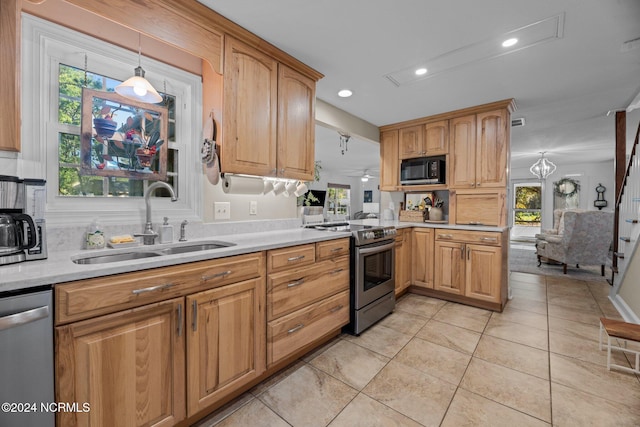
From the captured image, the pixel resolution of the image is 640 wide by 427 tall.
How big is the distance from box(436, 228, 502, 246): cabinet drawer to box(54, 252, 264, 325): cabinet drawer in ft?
8.50

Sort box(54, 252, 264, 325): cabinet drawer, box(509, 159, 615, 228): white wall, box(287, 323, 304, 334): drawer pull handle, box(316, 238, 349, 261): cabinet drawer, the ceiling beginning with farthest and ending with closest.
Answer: box(509, 159, 615, 228): white wall < box(316, 238, 349, 261): cabinet drawer < box(287, 323, 304, 334): drawer pull handle < the ceiling < box(54, 252, 264, 325): cabinet drawer

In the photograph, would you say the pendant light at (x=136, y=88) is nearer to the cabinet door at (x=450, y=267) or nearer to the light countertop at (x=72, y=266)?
the light countertop at (x=72, y=266)

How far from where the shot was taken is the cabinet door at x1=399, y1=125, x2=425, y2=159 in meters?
3.78

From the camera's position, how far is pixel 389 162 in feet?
13.4

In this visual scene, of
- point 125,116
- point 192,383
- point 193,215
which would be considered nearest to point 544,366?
point 192,383

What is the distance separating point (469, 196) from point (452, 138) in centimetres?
77

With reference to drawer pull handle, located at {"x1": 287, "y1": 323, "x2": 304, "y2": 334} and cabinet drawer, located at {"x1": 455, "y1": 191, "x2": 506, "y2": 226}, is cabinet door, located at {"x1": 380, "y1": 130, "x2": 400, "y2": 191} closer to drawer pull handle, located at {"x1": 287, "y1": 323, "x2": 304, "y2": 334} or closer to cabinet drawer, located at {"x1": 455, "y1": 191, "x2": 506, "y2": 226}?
cabinet drawer, located at {"x1": 455, "y1": 191, "x2": 506, "y2": 226}

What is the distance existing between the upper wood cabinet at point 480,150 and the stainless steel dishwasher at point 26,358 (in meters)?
3.77

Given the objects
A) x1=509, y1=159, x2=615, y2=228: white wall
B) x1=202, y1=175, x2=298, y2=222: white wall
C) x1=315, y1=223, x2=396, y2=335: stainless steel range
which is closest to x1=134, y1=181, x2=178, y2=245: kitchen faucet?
x1=202, y1=175, x2=298, y2=222: white wall

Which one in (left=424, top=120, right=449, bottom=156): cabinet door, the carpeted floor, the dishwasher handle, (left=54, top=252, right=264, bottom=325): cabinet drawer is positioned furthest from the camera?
the carpeted floor

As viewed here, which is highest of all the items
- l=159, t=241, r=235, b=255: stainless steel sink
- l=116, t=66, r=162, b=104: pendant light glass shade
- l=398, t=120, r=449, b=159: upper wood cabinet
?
l=398, t=120, r=449, b=159: upper wood cabinet

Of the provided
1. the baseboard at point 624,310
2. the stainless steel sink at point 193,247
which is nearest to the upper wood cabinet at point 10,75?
the stainless steel sink at point 193,247

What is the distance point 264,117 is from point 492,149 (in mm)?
2670

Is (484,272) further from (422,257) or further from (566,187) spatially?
(566,187)
